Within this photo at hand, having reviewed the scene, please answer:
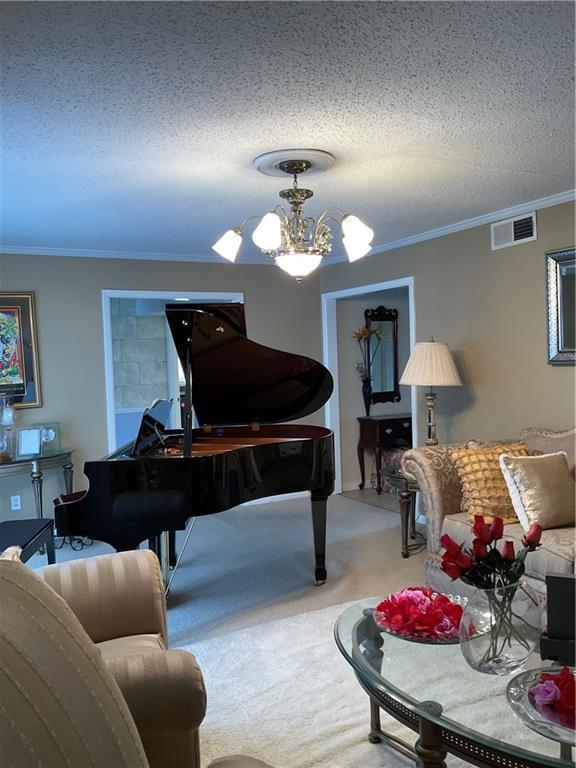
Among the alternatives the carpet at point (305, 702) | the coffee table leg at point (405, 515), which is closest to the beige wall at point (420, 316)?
the coffee table leg at point (405, 515)

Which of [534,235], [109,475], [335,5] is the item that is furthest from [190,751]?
[534,235]

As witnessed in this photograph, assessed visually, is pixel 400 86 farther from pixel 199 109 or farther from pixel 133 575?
pixel 133 575

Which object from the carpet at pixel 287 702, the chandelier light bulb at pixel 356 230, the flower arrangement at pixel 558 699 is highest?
the chandelier light bulb at pixel 356 230

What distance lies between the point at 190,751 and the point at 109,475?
5.63ft

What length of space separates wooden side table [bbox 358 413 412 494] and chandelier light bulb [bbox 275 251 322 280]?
352 cm

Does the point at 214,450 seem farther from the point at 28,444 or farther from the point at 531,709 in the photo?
the point at 531,709

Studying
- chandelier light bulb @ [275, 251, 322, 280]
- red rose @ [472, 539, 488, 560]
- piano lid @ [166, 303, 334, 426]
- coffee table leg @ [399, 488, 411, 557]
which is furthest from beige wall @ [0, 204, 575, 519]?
red rose @ [472, 539, 488, 560]

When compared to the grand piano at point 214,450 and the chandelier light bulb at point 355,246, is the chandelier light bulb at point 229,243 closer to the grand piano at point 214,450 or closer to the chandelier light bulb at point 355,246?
the grand piano at point 214,450

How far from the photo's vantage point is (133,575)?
7.50ft

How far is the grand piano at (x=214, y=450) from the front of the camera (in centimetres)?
318

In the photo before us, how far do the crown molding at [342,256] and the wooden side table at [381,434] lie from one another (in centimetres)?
174

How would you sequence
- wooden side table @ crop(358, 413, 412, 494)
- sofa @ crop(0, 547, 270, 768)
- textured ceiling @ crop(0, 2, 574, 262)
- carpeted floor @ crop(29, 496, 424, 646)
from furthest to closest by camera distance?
wooden side table @ crop(358, 413, 412, 494), carpeted floor @ crop(29, 496, 424, 646), textured ceiling @ crop(0, 2, 574, 262), sofa @ crop(0, 547, 270, 768)

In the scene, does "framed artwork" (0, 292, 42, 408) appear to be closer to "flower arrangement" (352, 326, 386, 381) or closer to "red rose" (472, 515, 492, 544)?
"flower arrangement" (352, 326, 386, 381)

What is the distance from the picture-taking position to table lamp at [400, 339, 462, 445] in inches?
173
